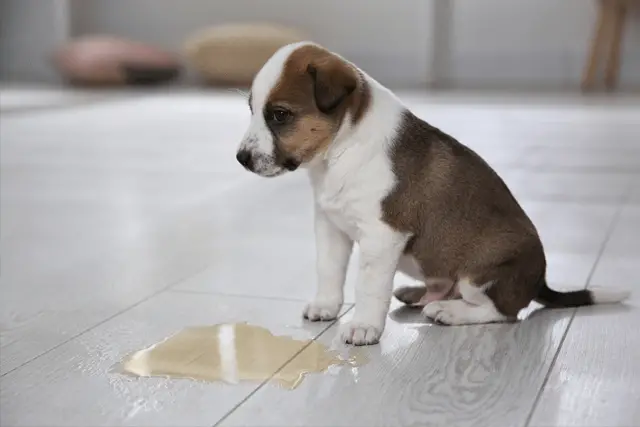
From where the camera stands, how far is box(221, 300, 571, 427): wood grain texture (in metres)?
1.38

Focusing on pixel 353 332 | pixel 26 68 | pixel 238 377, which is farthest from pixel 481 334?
pixel 26 68

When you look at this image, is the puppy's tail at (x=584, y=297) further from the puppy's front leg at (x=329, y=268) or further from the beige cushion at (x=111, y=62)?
the beige cushion at (x=111, y=62)

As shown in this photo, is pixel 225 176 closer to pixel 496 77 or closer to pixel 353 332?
pixel 353 332

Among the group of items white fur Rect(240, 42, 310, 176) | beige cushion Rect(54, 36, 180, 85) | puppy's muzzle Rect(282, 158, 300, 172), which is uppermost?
white fur Rect(240, 42, 310, 176)

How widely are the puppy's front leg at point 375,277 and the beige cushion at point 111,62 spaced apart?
717 centimetres

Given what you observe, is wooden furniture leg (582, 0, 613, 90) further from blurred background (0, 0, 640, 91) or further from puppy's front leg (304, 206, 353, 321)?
puppy's front leg (304, 206, 353, 321)

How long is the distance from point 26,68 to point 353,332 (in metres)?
9.02

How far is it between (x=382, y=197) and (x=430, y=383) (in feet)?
1.29

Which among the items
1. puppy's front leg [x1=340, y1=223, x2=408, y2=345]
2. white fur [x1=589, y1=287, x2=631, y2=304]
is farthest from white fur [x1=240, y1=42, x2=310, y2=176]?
white fur [x1=589, y1=287, x2=631, y2=304]

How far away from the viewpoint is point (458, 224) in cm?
184

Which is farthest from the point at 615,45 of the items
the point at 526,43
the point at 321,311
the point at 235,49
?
the point at 321,311

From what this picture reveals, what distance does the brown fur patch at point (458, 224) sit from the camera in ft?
5.95

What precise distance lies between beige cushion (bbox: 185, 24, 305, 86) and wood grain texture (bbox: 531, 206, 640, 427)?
641 cm

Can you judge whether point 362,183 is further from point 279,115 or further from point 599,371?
point 599,371
